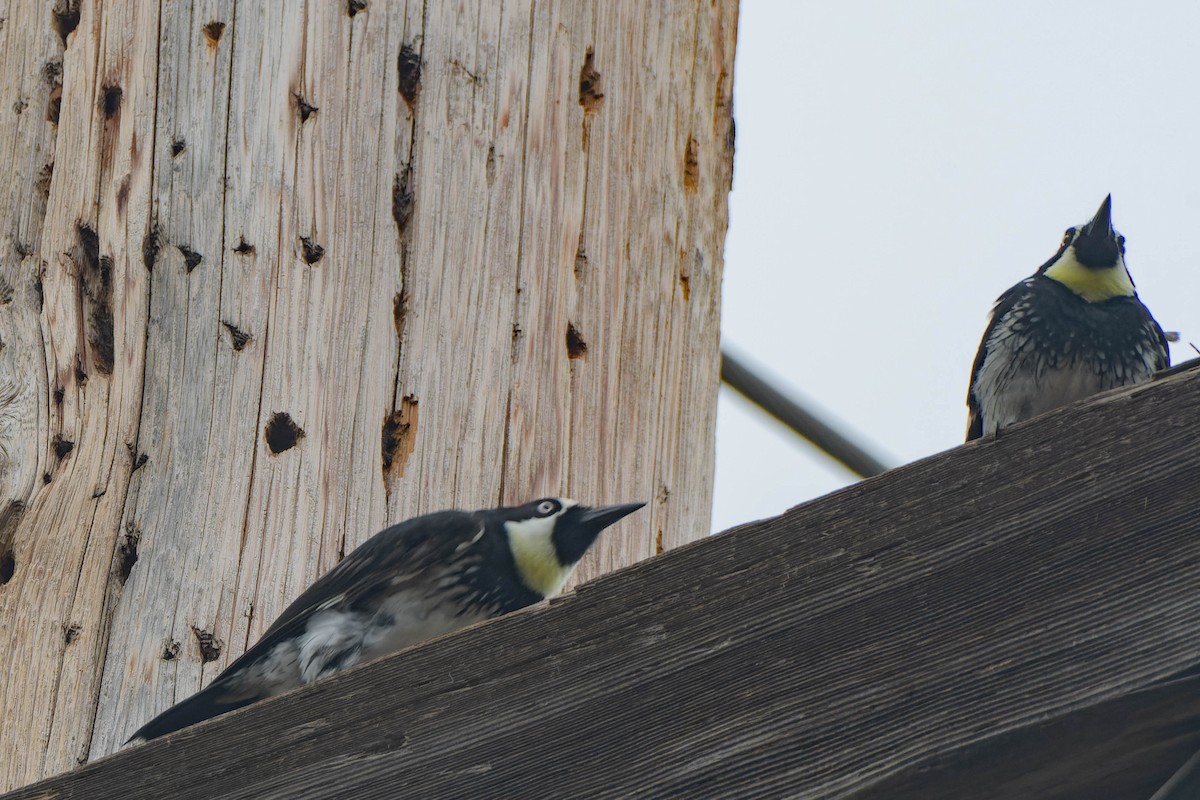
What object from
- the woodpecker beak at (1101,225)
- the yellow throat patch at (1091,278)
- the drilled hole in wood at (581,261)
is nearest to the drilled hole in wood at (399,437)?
the drilled hole in wood at (581,261)

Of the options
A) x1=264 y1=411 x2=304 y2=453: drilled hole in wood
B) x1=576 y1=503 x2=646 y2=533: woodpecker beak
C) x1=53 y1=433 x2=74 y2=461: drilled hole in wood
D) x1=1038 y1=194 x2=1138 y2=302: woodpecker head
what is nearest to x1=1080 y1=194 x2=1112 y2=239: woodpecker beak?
x1=1038 y1=194 x2=1138 y2=302: woodpecker head

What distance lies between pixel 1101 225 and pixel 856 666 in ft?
7.66

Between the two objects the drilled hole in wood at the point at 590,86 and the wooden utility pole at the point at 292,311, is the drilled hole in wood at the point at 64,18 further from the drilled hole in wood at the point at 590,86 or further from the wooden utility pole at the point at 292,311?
the drilled hole in wood at the point at 590,86

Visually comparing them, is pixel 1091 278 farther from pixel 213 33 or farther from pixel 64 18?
pixel 64 18

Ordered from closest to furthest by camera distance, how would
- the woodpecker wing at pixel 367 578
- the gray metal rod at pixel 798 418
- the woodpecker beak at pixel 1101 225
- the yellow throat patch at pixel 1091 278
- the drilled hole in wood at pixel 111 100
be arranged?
the woodpecker wing at pixel 367 578 < the drilled hole in wood at pixel 111 100 < the yellow throat patch at pixel 1091 278 < the woodpecker beak at pixel 1101 225 < the gray metal rod at pixel 798 418

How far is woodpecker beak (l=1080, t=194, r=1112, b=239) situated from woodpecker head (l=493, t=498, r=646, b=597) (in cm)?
129

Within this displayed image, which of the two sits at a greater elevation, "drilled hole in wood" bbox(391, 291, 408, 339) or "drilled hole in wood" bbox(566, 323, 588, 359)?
"drilled hole in wood" bbox(566, 323, 588, 359)

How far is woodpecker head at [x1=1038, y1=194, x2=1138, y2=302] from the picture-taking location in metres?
3.29

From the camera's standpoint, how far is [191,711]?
2352 millimetres

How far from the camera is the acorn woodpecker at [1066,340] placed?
308 centimetres

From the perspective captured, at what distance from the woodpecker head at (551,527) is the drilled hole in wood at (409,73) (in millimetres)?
845

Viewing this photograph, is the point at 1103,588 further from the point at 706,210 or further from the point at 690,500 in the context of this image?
the point at 706,210

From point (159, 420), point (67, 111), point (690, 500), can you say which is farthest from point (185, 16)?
point (690, 500)

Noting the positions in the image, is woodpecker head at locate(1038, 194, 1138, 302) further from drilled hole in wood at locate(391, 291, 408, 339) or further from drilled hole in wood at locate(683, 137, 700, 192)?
drilled hole in wood at locate(391, 291, 408, 339)
